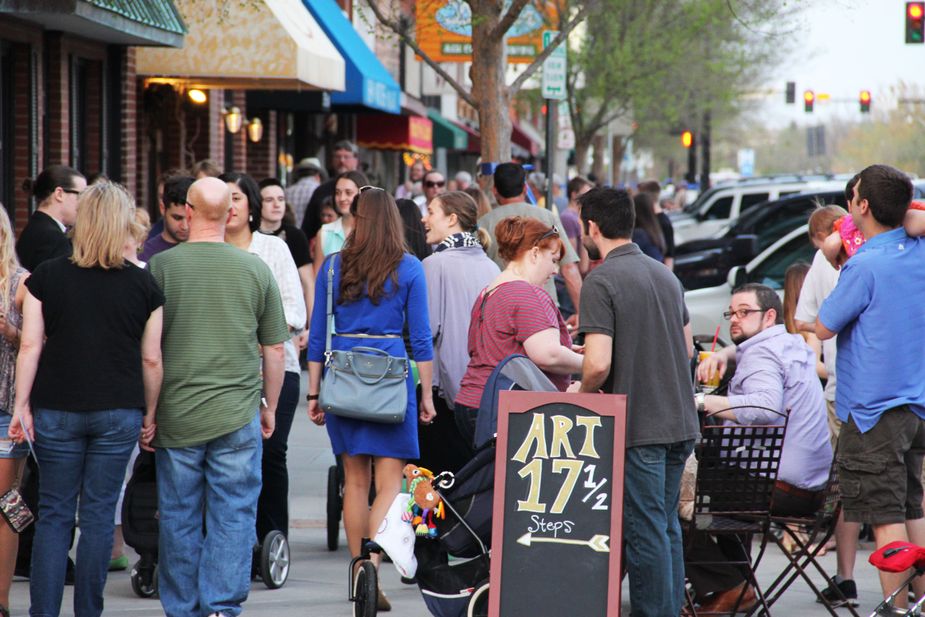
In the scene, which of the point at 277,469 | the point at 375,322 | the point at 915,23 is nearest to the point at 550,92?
the point at 277,469

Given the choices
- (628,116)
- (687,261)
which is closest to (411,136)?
(687,261)

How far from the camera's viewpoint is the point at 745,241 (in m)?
15.4

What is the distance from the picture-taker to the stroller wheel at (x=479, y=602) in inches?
227

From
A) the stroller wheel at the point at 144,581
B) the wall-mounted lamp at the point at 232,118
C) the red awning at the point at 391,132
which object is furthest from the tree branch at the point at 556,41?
the red awning at the point at 391,132

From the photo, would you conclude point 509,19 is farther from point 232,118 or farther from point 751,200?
point 751,200

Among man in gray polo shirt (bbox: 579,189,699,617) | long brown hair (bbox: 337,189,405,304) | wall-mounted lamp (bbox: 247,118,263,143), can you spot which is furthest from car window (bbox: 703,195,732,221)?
man in gray polo shirt (bbox: 579,189,699,617)

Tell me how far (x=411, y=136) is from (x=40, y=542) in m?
21.4

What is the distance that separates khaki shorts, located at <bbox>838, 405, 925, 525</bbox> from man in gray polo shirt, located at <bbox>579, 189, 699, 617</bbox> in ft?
2.82

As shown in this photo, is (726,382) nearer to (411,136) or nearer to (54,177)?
(54,177)

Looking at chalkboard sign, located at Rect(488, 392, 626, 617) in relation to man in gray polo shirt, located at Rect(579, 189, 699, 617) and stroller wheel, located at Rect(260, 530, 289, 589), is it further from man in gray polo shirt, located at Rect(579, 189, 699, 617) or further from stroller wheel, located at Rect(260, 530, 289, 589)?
stroller wheel, located at Rect(260, 530, 289, 589)

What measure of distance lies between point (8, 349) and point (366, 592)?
187 cm

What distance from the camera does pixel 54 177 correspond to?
7.34 metres

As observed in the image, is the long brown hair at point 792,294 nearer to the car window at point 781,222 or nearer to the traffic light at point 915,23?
the car window at point 781,222

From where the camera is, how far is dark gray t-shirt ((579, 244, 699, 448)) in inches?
223
